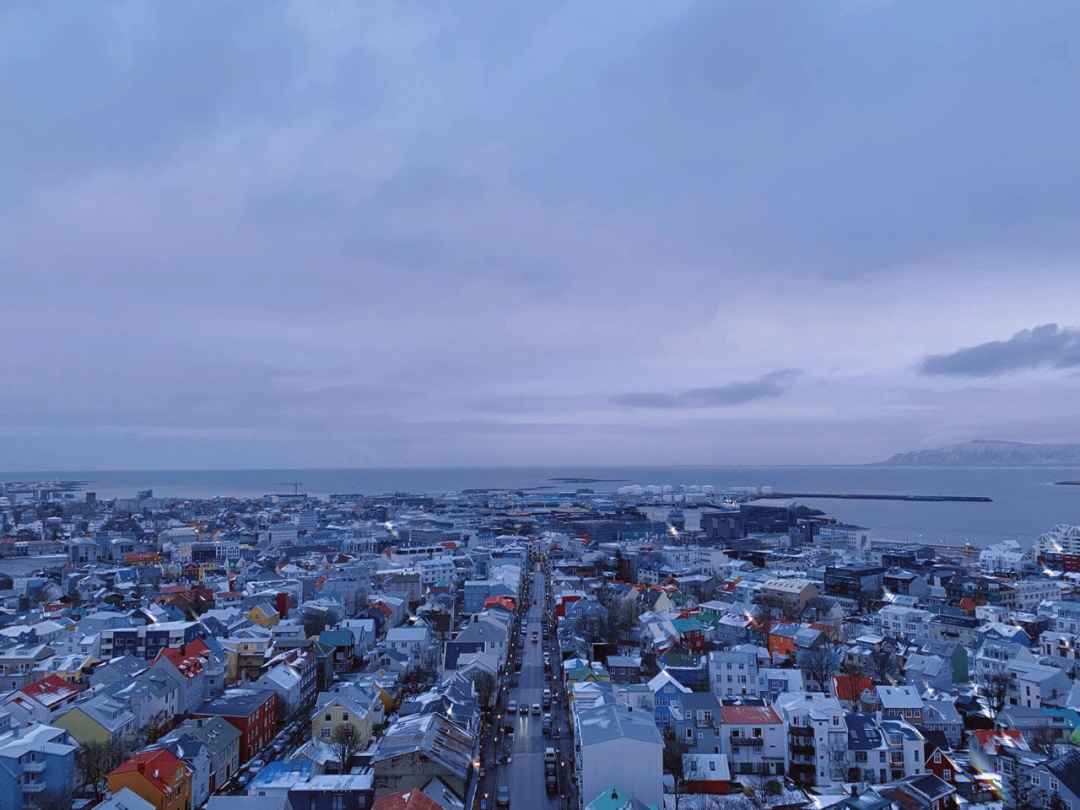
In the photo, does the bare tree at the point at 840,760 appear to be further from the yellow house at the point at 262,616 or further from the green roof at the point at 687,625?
the yellow house at the point at 262,616

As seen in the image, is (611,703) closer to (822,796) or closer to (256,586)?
(822,796)

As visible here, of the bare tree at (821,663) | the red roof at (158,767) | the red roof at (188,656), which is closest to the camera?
the red roof at (158,767)

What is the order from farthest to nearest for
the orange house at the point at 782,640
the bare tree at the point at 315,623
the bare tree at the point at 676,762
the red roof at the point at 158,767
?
the bare tree at the point at 315,623 < the orange house at the point at 782,640 < the bare tree at the point at 676,762 < the red roof at the point at 158,767

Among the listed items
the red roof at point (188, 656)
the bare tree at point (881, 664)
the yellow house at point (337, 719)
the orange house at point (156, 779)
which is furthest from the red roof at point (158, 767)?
the bare tree at point (881, 664)

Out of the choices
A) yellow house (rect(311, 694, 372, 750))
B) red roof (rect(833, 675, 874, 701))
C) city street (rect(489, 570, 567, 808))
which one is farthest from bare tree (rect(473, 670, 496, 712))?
red roof (rect(833, 675, 874, 701))

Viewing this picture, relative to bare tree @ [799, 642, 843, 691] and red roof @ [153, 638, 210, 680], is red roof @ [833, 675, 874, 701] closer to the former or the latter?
bare tree @ [799, 642, 843, 691]

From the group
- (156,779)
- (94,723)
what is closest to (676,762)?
(156,779)

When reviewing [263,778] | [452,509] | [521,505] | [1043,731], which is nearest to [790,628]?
[1043,731]
